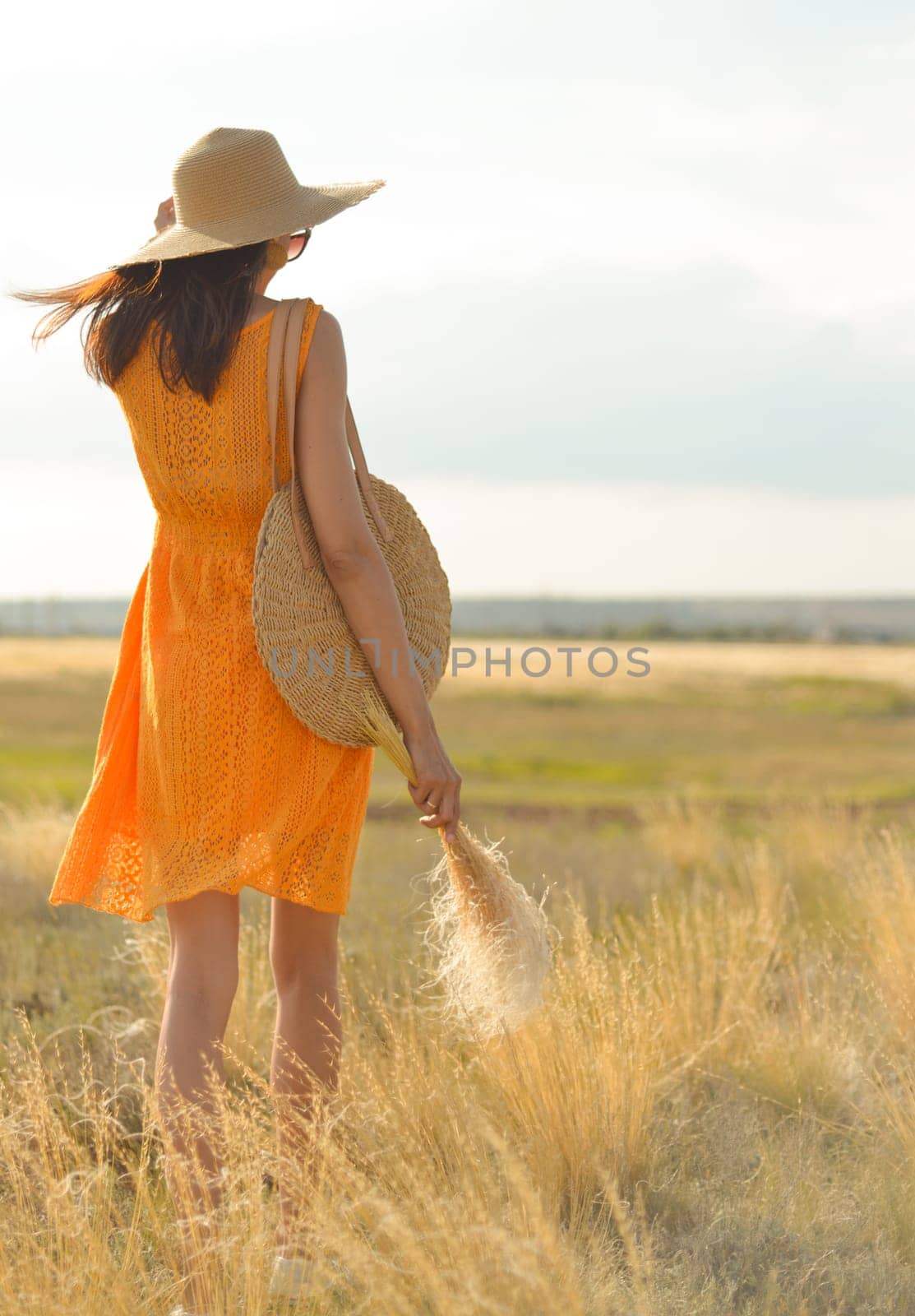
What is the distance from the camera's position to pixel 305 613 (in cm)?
260

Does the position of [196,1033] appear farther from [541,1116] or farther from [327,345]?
[327,345]

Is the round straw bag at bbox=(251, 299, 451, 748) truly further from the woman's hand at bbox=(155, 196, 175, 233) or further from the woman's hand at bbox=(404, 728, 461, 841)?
the woman's hand at bbox=(155, 196, 175, 233)

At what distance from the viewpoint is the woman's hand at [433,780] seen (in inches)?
105

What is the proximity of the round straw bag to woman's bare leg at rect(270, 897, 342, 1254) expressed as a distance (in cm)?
42

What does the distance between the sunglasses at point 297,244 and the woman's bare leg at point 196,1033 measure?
130cm

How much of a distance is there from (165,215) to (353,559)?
92 cm

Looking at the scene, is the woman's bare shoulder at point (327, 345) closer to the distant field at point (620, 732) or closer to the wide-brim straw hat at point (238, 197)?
the wide-brim straw hat at point (238, 197)

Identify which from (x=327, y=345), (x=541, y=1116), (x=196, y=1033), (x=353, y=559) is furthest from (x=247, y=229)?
(x=541, y=1116)

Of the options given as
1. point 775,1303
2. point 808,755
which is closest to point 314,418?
point 775,1303

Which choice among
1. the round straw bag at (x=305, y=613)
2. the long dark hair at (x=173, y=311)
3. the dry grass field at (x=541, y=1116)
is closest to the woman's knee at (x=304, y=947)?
the dry grass field at (x=541, y=1116)

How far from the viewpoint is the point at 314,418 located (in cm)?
255

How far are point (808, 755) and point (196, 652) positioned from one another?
2862cm

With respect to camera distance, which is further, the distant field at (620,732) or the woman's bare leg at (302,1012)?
the distant field at (620,732)

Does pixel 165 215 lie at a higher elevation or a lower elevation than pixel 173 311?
higher
